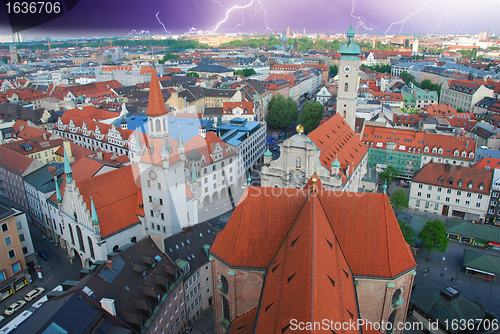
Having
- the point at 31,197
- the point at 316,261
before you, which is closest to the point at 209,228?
the point at 316,261

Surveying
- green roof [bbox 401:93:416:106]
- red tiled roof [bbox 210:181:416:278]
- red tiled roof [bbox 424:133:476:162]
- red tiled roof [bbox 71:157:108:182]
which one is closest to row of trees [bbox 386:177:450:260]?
red tiled roof [bbox 210:181:416:278]

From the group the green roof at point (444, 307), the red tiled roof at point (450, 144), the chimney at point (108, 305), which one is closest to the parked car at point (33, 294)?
the chimney at point (108, 305)

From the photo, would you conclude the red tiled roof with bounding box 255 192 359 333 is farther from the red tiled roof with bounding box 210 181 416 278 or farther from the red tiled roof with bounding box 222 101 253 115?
the red tiled roof with bounding box 222 101 253 115

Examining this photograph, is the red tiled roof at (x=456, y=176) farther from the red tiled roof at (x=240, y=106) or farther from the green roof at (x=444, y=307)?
the red tiled roof at (x=240, y=106)

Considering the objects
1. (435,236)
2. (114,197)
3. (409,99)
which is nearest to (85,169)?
(114,197)

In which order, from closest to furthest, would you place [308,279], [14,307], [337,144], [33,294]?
[308,279], [14,307], [33,294], [337,144]

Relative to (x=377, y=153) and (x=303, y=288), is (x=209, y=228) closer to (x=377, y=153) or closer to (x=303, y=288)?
(x=303, y=288)

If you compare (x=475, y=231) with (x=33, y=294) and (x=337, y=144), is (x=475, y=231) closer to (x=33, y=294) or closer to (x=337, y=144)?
(x=337, y=144)
